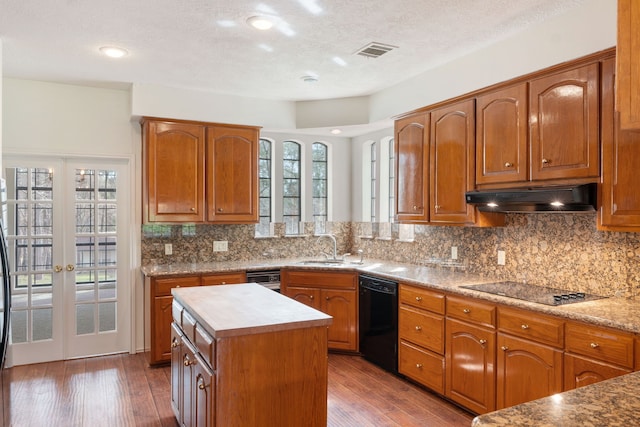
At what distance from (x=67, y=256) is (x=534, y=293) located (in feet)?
13.4

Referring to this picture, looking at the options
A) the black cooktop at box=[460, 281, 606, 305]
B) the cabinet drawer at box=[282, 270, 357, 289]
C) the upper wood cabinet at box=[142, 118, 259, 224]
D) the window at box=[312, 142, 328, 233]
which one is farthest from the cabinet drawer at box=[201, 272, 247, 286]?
the black cooktop at box=[460, 281, 606, 305]

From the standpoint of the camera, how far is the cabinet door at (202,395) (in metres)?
2.11

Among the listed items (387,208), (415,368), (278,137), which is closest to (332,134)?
(278,137)

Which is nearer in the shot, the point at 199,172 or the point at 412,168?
the point at 412,168

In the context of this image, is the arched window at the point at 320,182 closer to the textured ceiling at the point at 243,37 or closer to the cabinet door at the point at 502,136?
the textured ceiling at the point at 243,37

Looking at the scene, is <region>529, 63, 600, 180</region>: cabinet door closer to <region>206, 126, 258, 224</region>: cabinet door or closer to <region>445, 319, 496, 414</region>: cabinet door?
<region>445, 319, 496, 414</region>: cabinet door

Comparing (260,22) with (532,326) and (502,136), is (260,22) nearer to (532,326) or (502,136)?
(502,136)

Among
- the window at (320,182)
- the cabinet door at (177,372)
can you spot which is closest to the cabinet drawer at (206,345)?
the cabinet door at (177,372)

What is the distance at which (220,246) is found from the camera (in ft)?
16.0

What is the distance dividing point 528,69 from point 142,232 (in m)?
3.74

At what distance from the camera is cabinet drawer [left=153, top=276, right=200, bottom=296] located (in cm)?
407

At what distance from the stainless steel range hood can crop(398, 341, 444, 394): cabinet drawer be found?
3.97ft

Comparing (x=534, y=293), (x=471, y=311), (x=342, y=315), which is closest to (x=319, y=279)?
(x=342, y=315)

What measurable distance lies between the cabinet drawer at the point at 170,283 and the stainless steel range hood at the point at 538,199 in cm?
253
